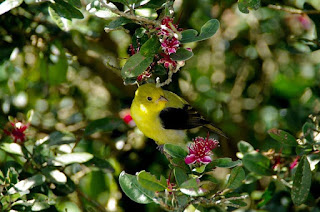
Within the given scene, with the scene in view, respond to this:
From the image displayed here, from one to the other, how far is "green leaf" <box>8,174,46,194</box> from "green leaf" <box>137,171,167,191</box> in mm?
719

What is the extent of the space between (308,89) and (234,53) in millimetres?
816

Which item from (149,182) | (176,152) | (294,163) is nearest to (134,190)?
(149,182)

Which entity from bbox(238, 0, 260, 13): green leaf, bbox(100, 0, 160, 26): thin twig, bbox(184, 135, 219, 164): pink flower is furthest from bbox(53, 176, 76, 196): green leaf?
bbox(238, 0, 260, 13): green leaf

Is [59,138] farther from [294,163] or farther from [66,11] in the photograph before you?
[294,163]

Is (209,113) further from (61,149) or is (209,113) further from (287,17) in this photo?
(61,149)

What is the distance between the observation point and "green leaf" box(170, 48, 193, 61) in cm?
201

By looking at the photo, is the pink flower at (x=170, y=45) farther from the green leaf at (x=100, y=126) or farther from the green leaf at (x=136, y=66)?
the green leaf at (x=100, y=126)

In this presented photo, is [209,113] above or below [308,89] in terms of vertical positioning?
below

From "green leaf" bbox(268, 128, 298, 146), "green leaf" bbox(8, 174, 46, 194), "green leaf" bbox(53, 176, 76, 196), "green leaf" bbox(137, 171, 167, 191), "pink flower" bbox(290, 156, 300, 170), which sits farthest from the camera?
"green leaf" bbox(53, 176, 76, 196)

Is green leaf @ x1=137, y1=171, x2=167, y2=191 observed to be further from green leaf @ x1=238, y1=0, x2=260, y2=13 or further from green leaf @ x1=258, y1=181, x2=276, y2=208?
green leaf @ x1=258, y1=181, x2=276, y2=208

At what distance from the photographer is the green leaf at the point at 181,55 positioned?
2.01 metres

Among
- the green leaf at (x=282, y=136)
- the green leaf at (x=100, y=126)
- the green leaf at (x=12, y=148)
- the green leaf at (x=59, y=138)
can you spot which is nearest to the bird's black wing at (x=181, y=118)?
the green leaf at (x=100, y=126)


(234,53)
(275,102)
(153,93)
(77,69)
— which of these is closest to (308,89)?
(275,102)

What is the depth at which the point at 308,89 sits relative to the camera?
3691mm
